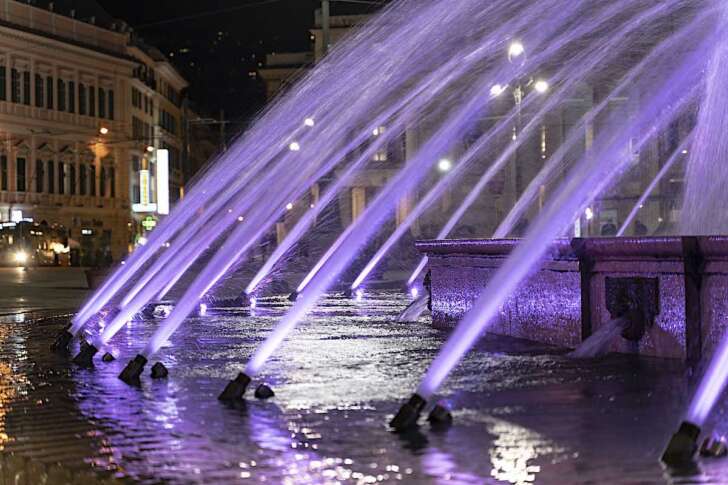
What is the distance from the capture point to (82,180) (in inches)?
3169

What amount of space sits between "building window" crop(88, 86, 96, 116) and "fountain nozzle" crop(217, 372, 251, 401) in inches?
2993

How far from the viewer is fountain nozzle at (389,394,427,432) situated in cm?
702

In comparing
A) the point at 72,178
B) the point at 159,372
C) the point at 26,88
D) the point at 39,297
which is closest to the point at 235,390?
the point at 159,372

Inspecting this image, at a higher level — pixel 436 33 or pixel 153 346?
pixel 436 33

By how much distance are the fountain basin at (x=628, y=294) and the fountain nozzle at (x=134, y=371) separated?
4.18 m

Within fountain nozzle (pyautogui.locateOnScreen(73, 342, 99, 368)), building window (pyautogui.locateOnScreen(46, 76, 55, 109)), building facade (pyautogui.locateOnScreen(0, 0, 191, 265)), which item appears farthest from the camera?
building window (pyautogui.locateOnScreen(46, 76, 55, 109))

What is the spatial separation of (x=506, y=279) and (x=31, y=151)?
6662 centimetres

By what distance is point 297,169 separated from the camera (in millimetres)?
50188

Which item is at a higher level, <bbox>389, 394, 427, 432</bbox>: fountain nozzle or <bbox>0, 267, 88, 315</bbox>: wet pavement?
<bbox>389, 394, 427, 432</bbox>: fountain nozzle

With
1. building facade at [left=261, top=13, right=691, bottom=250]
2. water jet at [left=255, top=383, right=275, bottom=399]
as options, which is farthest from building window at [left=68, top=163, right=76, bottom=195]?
water jet at [left=255, top=383, right=275, bottom=399]

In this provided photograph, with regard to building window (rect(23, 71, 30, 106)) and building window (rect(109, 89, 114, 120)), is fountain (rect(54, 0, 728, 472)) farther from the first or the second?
building window (rect(109, 89, 114, 120))

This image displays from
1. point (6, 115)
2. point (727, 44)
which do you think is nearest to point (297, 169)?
point (6, 115)

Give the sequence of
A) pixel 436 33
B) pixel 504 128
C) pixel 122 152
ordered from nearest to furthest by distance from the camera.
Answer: pixel 436 33
pixel 504 128
pixel 122 152

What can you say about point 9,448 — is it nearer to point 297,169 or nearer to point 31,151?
point 297,169
